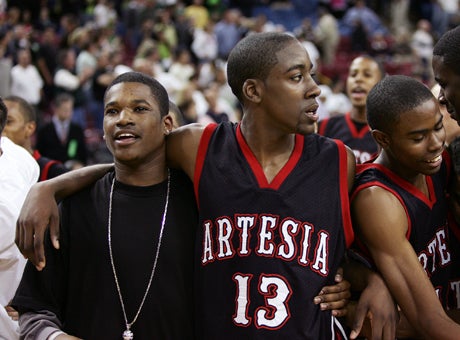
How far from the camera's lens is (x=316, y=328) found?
2.68m

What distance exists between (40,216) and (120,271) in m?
0.38

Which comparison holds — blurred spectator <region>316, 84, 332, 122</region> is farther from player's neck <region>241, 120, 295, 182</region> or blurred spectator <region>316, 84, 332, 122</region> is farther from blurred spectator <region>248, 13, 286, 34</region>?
player's neck <region>241, 120, 295, 182</region>

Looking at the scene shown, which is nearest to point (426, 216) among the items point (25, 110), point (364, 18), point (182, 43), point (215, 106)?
point (25, 110)

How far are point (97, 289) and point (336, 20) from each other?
655 inches

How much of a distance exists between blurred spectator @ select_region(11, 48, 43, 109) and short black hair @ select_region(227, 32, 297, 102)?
890 centimetres

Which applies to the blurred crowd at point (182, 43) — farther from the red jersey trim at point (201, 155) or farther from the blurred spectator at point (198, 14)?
the red jersey trim at point (201, 155)

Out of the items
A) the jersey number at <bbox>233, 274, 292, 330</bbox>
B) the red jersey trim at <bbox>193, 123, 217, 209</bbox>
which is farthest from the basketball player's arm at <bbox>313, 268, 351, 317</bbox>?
the red jersey trim at <bbox>193, 123, 217, 209</bbox>

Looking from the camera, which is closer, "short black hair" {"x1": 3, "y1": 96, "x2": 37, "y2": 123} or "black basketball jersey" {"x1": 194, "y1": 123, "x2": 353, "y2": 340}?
"black basketball jersey" {"x1": 194, "y1": 123, "x2": 353, "y2": 340}

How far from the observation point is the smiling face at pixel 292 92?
2.81 metres

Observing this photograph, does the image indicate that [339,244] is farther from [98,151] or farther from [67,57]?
[67,57]

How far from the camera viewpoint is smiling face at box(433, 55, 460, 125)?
2.88 m

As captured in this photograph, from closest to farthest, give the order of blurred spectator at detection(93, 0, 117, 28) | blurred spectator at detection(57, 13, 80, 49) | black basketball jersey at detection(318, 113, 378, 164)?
1. black basketball jersey at detection(318, 113, 378, 164)
2. blurred spectator at detection(57, 13, 80, 49)
3. blurred spectator at detection(93, 0, 117, 28)

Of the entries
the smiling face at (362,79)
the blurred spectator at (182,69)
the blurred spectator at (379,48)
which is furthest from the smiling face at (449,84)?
the blurred spectator at (379,48)

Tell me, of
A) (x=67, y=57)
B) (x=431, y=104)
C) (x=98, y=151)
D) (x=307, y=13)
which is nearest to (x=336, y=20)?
(x=307, y=13)
